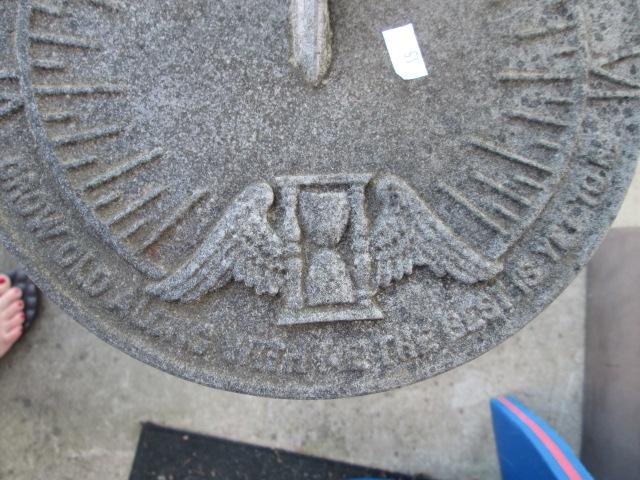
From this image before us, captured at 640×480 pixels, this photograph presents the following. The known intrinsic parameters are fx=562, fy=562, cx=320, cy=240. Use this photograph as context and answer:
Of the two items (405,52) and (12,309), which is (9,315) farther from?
(405,52)

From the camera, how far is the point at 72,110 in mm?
1110

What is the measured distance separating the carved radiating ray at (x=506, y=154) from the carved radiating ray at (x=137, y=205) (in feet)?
2.15

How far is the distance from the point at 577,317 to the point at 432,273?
0.79 m

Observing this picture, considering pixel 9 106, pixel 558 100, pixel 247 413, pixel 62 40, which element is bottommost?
pixel 247 413

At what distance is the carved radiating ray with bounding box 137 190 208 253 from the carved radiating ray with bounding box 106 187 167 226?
5cm

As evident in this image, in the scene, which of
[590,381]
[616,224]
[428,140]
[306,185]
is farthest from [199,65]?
[590,381]

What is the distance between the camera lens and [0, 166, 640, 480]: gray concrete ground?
170 centimetres

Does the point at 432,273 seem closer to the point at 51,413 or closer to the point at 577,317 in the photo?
the point at 577,317

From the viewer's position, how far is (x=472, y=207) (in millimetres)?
1168

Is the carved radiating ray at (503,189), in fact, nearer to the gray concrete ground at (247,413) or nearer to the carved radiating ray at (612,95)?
the carved radiating ray at (612,95)

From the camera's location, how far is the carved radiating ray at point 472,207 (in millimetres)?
→ 1164

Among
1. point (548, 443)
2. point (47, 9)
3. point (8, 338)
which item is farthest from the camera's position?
point (8, 338)

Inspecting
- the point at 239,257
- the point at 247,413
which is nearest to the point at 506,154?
the point at 239,257

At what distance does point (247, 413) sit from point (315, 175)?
34.6 inches
